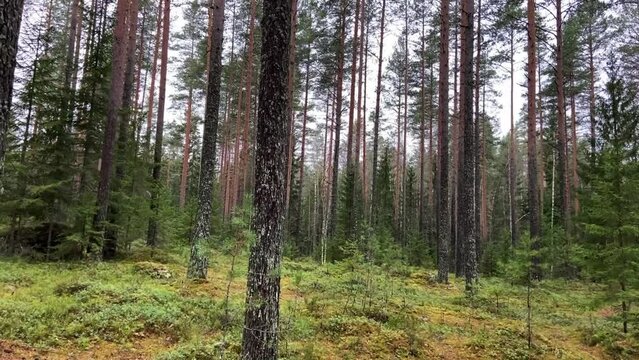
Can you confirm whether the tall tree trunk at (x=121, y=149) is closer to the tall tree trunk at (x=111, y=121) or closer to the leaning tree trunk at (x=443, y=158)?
the tall tree trunk at (x=111, y=121)

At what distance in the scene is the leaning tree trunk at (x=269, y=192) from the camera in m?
4.75

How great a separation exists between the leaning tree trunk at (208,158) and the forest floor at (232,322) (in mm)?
630

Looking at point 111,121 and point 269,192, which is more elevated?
point 111,121

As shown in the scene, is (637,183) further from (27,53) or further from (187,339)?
(27,53)

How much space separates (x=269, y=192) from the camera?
485 centimetres

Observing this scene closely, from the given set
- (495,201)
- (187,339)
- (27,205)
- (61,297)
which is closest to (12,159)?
(27,205)

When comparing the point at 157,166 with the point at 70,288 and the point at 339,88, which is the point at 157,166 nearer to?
the point at 70,288

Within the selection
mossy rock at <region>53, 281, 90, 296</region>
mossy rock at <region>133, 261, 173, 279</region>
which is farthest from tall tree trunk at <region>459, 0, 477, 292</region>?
mossy rock at <region>53, 281, 90, 296</region>

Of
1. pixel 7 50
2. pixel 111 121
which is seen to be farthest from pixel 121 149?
pixel 7 50

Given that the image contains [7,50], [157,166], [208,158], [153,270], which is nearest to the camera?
[7,50]

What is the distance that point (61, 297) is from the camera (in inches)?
307

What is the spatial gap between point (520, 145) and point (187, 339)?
168ft

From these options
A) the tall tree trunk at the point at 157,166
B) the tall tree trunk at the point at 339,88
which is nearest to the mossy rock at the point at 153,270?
the tall tree trunk at the point at 157,166

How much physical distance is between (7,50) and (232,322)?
18.4 feet
